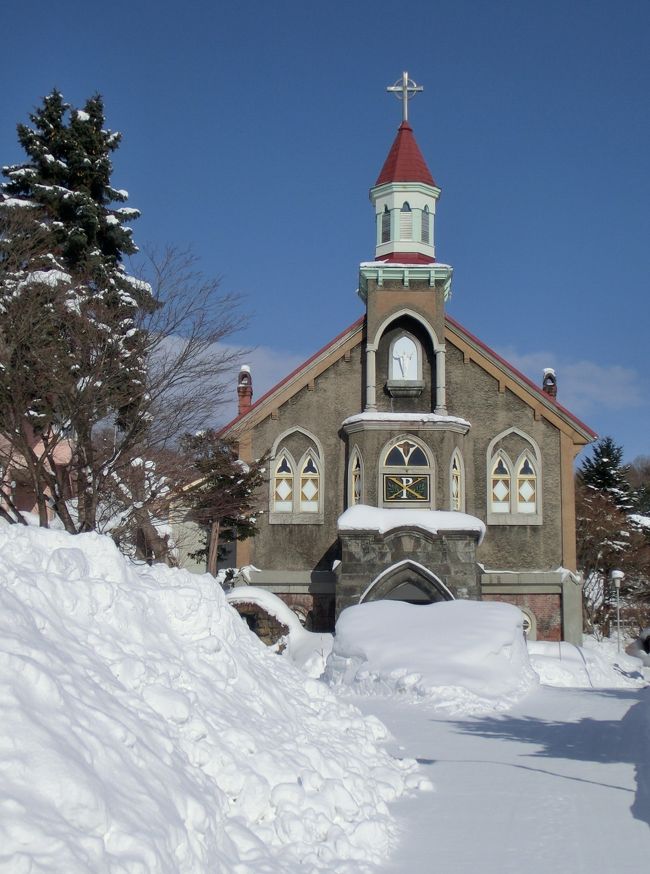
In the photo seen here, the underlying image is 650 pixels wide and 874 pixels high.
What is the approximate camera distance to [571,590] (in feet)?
90.2

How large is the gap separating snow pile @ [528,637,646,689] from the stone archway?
282cm

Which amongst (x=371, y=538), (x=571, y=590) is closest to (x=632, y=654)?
(x=571, y=590)

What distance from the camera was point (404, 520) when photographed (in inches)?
997

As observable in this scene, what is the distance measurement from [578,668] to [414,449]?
821 cm

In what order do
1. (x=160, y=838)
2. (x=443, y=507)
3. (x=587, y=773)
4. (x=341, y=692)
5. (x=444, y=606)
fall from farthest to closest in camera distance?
1. (x=443, y=507)
2. (x=444, y=606)
3. (x=341, y=692)
4. (x=587, y=773)
5. (x=160, y=838)

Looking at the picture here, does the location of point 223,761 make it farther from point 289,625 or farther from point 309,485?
point 309,485

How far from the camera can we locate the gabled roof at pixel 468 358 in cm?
2848

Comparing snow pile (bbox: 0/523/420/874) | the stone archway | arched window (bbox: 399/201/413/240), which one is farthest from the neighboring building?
snow pile (bbox: 0/523/420/874)

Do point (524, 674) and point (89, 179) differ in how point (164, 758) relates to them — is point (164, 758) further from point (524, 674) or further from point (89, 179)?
point (89, 179)

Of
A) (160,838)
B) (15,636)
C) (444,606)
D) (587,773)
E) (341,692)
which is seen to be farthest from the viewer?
(444,606)

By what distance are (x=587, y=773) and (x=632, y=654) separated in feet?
68.5

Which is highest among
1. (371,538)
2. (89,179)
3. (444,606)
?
(89,179)

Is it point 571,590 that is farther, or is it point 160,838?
point 571,590

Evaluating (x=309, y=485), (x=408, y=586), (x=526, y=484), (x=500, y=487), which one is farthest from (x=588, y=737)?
(x=309, y=485)
